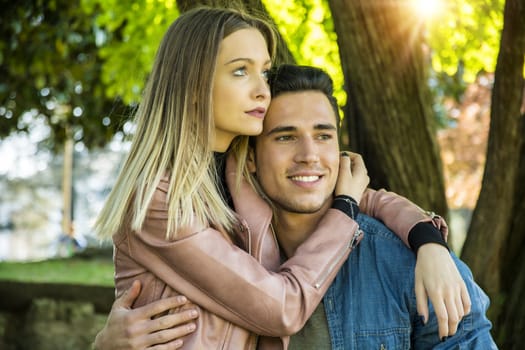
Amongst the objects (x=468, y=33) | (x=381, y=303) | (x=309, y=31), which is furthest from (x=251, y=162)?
(x=468, y=33)

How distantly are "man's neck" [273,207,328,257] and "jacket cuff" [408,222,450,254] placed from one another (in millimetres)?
477

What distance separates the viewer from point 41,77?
10133mm

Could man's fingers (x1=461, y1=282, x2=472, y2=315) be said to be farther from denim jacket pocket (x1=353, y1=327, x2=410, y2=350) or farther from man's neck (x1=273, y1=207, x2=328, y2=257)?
man's neck (x1=273, y1=207, x2=328, y2=257)

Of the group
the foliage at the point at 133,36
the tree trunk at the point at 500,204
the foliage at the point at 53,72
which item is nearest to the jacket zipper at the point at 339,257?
the tree trunk at the point at 500,204

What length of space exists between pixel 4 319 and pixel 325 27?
4.96 metres

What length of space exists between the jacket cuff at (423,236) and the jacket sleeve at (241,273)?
0.80ft

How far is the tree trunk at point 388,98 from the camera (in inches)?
167

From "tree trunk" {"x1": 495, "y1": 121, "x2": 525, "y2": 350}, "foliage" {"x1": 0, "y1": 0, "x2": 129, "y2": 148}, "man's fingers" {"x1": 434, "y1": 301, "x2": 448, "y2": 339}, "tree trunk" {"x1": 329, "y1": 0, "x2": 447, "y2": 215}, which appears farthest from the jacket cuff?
"foliage" {"x1": 0, "y1": 0, "x2": 129, "y2": 148}

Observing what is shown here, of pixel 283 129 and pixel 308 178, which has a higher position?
pixel 283 129

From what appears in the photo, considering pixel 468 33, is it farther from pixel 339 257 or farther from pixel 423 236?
pixel 339 257

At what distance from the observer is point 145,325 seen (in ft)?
9.39

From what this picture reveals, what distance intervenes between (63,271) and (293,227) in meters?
7.71

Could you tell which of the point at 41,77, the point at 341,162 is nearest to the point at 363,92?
the point at 341,162

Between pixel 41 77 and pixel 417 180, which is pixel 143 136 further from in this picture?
pixel 41 77
